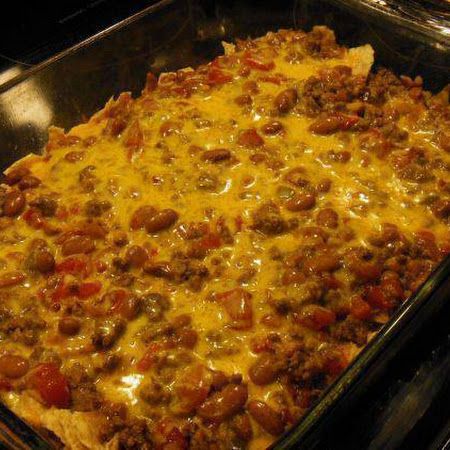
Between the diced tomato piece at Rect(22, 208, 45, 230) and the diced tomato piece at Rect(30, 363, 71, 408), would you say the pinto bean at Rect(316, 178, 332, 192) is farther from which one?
the diced tomato piece at Rect(30, 363, 71, 408)

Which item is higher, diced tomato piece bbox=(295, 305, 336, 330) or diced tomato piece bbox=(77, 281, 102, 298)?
diced tomato piece bbox=(77, 281, 102, 298)

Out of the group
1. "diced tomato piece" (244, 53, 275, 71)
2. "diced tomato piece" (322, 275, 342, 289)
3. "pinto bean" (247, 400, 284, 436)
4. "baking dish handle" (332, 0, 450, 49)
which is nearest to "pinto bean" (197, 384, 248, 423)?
"pinto bean" (247, 400, 284, 436)

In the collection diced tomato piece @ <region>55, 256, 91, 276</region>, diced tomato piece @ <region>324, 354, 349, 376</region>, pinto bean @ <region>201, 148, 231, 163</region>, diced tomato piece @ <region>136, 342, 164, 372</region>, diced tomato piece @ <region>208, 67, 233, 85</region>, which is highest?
diced tomato piece @ <region>208, 67, 233, 85</region>

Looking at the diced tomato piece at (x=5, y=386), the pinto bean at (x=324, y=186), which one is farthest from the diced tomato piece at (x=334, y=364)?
the diced tomato piece at (x=5, y=386)

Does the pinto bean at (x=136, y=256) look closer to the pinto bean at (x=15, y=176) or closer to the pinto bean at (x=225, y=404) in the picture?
the pinto bean at (x=225, y=404)

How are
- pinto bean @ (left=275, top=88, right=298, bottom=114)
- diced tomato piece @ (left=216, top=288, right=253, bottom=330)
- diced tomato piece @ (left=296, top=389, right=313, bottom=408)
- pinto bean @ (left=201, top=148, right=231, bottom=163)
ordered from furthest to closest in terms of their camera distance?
1. pinto bean @ (left=275, top=88, right=298, bottom=114)
2. pinto bean @ (left=201, top=148, right=231, bottom=163)
3. diced tomato piece @ (left=216, top=288, right=253, bottom=330)
4. diced tomato piece @ (left=296, top=389, right=313, bottom=408)

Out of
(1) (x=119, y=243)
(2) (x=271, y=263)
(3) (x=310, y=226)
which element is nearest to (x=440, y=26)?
(3) (x=310, y=226)
